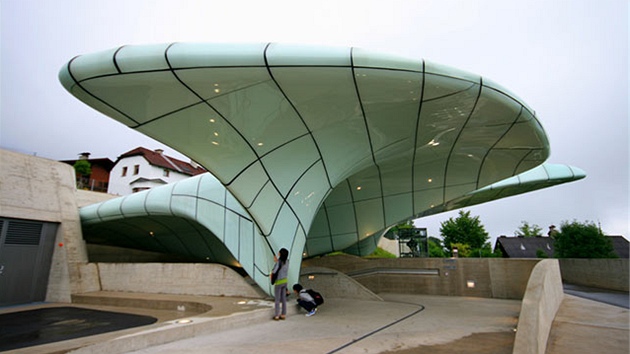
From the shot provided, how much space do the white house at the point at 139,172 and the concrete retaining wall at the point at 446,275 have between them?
89.4 ft

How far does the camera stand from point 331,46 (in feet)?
19.6

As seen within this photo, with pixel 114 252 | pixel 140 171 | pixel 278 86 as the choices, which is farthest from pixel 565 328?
pixel 140 171

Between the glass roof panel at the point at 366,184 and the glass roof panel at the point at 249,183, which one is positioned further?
the glass roof panel at the point at 366,184

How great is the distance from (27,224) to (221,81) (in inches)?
523

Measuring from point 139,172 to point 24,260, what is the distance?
80.2ft

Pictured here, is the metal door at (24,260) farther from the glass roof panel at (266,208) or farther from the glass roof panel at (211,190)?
the glass roof panel at (266,208)

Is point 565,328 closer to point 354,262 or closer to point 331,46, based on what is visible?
point 331,46

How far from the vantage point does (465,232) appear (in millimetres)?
39188

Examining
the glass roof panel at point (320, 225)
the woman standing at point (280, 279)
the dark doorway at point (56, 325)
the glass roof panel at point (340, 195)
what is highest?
the glass roof panel at point (340, 195)

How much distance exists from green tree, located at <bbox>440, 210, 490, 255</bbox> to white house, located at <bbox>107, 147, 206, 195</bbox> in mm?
33568

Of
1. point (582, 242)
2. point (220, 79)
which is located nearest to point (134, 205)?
point (220, 79)

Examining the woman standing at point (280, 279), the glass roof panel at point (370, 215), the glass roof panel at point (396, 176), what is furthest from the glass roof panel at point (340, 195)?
the woman standing at point (280, 279)

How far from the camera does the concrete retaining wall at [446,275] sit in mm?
13331

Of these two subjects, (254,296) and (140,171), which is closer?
(254,296)
